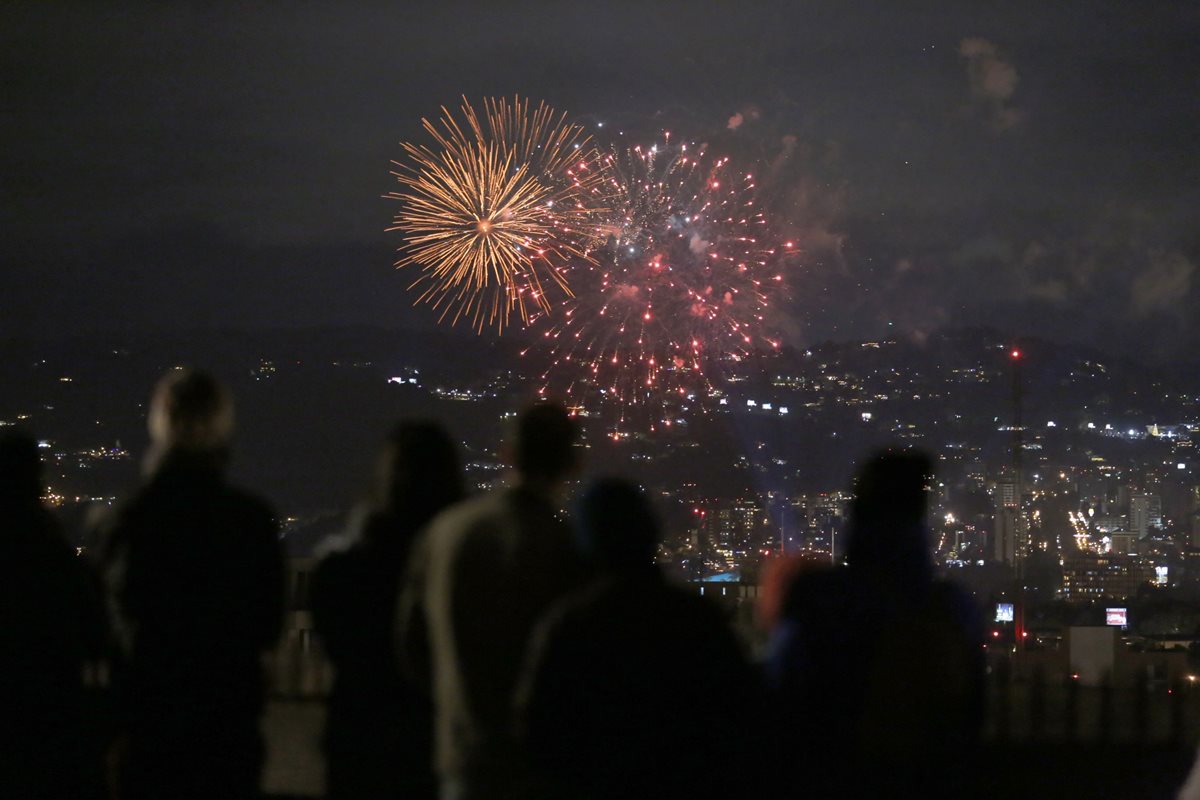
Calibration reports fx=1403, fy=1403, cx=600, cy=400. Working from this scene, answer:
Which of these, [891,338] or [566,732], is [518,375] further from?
[566,732]

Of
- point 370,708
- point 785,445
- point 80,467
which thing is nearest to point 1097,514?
point 785,445

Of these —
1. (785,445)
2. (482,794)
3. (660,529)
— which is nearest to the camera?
(660,529)

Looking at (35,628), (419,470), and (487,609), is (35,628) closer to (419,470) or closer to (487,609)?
(419,470)

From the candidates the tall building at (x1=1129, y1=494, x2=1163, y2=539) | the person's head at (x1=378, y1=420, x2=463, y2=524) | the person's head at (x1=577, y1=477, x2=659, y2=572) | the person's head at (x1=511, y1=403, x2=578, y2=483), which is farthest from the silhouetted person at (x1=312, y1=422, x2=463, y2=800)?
the tall building at (x1=1129, y1=494, x2=1163, y2=539)

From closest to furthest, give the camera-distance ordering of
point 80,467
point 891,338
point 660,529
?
1. point 660,529
2. point 80,467
3. point 891,338

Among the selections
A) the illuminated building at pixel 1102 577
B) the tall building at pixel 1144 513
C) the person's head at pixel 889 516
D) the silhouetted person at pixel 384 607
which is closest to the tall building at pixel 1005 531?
the illuminated building at pixel 1102 577

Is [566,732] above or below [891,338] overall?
below

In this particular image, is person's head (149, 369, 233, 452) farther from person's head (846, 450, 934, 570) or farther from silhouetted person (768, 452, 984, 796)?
person's head (846, 450, 934, 570)

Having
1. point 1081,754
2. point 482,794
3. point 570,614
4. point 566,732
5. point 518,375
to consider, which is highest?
point 518,375

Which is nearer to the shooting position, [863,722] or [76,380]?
[863,722]
